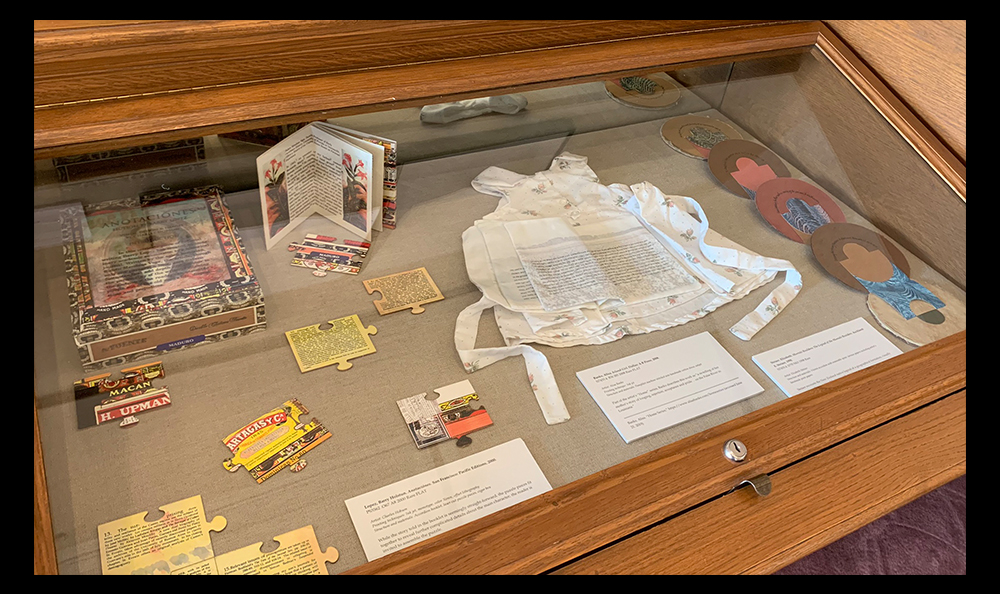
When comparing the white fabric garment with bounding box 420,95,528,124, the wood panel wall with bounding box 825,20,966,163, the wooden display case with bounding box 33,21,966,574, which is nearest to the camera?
the wooden display case with bounding box 33,21,966,574

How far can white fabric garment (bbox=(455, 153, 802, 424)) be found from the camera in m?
1.17

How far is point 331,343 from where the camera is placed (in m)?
1.10

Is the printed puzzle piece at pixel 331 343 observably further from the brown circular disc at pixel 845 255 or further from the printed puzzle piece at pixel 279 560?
the brown circular disc at pixel 845 255

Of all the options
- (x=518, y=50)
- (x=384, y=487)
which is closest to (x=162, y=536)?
(x=384, y=487)

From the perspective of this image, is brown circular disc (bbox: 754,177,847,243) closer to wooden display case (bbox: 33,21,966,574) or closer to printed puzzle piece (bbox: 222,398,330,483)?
wooden display case (bbox: 33,21,966,574)

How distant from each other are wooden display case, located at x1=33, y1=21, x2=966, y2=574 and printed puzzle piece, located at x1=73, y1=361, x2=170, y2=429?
0.06 meters

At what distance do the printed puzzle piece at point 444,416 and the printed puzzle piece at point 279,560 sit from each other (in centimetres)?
20

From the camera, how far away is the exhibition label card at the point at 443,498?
33.8 inches

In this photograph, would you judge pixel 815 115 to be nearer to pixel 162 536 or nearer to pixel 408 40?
pixel 408 40

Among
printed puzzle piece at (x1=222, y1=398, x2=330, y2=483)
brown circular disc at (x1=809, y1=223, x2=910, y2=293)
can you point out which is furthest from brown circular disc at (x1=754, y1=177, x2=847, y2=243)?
printed puzzle piece at (x1=222, y1=398, x2=330, y2=483)

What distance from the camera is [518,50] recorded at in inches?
52.3

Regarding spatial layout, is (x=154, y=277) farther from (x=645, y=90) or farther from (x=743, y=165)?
(x=743, y=165)

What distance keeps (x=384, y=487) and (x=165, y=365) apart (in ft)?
1.28

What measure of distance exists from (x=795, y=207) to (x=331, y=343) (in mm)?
962
